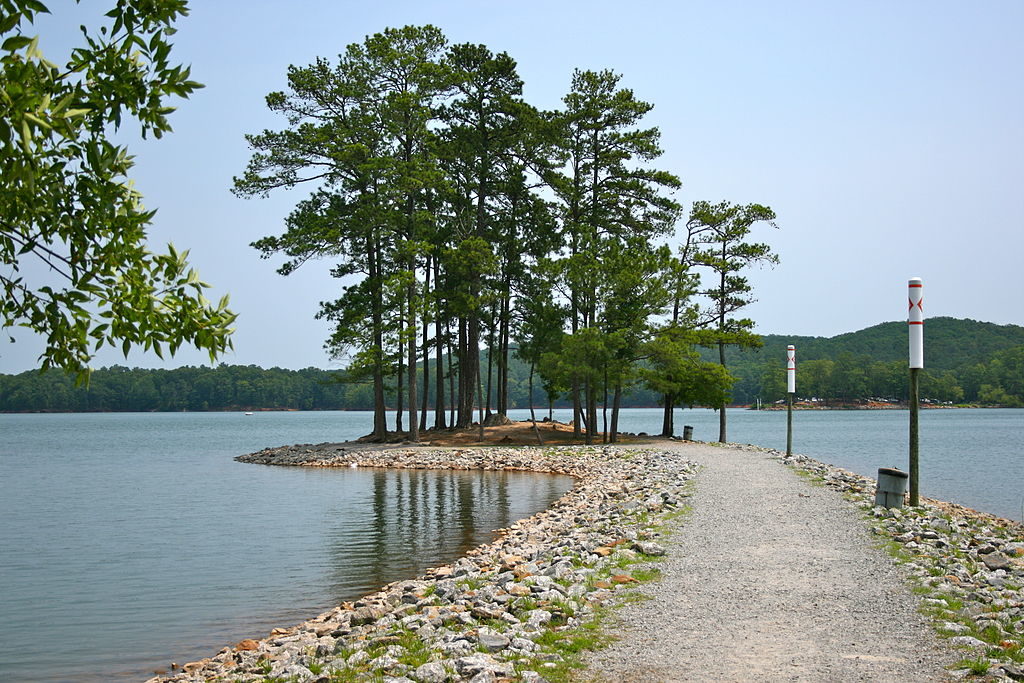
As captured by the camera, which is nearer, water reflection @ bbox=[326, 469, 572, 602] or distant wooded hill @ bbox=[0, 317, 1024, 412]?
water reflection @ bbox=[326, 469, 572, 602]

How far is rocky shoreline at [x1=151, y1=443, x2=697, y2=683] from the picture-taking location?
6832 millimetres

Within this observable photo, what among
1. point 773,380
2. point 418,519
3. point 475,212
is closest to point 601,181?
point 475,212

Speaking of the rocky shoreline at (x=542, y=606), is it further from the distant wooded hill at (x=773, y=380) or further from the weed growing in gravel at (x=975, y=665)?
the distant wooded hill at (x=773, y=380)

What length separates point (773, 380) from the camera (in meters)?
127

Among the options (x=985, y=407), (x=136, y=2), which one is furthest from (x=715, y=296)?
(x=985, y=407)

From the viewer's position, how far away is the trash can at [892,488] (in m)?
14.0

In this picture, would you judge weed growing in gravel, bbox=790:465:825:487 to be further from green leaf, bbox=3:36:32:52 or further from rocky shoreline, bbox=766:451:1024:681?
green leaf, bbox=3:36:32:52

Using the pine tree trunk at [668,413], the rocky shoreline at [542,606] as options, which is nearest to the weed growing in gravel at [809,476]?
the rocky shoreline at [542,606]

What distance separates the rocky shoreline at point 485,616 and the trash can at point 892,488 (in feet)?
11.0

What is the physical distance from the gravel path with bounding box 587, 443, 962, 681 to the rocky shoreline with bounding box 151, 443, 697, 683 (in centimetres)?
53

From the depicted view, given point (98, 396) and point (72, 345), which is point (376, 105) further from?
point (98, 396)

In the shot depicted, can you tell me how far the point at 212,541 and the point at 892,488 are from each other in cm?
1323

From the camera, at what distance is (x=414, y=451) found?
35.8 meters

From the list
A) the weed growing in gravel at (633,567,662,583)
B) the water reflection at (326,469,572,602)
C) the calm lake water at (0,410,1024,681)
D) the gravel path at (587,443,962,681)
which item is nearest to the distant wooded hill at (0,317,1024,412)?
the calm lake water at (0,410,1024,681)
